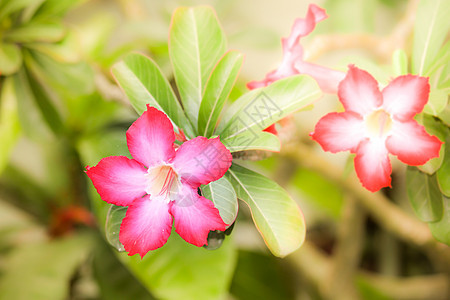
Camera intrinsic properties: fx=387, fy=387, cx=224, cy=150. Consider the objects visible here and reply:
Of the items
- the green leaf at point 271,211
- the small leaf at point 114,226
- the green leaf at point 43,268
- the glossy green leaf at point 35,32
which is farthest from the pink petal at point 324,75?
the green leaf at point 43,268

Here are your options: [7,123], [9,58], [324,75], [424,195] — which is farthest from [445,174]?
[7,123]

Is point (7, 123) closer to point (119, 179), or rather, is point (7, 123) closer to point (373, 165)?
point (119, 179)

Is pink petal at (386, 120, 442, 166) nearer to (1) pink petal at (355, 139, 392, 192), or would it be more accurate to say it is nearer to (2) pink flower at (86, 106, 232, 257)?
(1) pink petal at (355, 139, 392, 192)

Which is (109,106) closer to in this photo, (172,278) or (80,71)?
(80,71)

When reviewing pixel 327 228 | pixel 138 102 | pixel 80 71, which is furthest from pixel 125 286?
pixel 327 228

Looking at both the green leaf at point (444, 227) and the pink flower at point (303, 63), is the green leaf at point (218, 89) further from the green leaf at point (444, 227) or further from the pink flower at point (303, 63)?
the green leaf at point (444, 227)
